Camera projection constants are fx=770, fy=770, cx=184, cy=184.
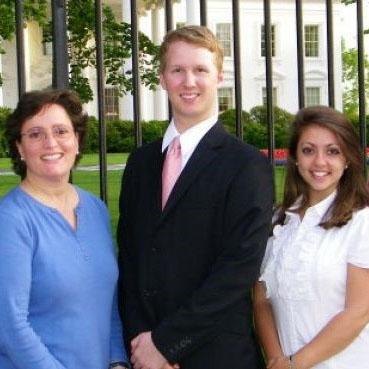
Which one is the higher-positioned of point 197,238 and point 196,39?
point 196,39

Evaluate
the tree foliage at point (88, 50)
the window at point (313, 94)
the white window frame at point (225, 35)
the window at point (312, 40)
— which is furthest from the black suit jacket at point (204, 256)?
the window at point (313, 94)

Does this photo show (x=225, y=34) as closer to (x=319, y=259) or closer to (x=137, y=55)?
(x=137, y=55)

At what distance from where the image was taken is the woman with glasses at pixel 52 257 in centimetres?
260

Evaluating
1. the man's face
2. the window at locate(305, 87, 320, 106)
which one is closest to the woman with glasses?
the man's face

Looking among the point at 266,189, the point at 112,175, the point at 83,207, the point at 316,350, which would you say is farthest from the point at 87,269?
the point at 112,175

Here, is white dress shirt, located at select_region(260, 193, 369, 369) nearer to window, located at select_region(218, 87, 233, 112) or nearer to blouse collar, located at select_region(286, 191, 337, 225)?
blouse collar, located at select_region(286, 191, 337, 225)

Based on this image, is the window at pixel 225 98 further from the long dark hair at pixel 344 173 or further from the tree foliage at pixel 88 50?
the long dark hair at pixel 344 173

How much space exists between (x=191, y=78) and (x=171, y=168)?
36cm

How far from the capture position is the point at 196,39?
291 cm

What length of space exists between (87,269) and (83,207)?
287mm

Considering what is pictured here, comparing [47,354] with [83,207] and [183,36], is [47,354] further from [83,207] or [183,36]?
[183,36]

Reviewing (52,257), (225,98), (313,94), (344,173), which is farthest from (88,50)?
(313,94)

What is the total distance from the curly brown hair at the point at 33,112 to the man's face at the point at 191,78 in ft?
1.20

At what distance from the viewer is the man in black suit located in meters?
2.77
